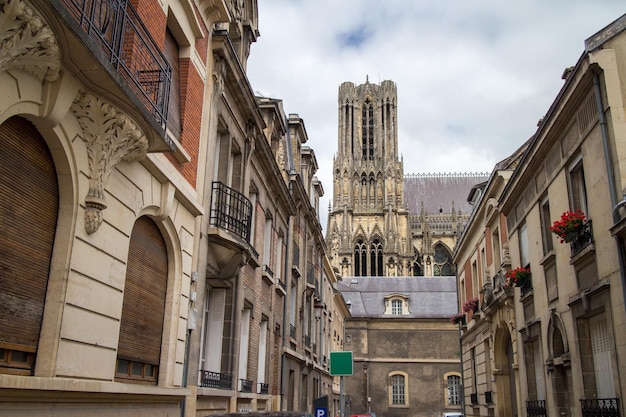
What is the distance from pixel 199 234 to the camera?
11.4 m

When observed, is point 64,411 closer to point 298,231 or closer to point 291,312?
point 291,312

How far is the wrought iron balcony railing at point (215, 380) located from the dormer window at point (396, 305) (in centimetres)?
3998

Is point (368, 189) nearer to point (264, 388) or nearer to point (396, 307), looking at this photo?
point (396, 307)

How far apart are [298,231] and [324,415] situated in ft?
41.5

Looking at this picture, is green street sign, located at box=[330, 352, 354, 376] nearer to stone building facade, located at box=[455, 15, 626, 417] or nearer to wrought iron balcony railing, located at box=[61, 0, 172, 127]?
stone building facade, located at box=[455, 15, 626, 417]

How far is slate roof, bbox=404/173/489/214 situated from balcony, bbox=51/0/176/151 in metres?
88.5

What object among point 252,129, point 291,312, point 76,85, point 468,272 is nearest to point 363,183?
point 468,272

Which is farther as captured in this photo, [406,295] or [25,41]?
[406,295]

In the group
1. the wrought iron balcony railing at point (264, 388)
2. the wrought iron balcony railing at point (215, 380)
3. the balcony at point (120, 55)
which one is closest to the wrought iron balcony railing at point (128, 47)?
the balcony at point (120, 55)

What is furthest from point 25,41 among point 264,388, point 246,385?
point 264,388

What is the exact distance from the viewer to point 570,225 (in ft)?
38.7

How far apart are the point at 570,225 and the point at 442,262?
79.3 metres

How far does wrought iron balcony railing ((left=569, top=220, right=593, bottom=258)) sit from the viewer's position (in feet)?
38.1

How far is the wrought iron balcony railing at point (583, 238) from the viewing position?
457 inches
